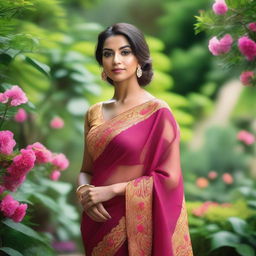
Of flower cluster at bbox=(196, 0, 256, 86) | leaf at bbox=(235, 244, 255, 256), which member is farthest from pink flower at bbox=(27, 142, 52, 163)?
leaf at bbox=(235, 244, 255, 256)

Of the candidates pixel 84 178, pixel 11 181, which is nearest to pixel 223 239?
pixel 84 178

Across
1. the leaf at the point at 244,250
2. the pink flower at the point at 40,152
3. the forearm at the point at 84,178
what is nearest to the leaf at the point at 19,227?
the pink flower at the point at 40,152

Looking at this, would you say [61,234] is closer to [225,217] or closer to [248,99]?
[225,217]

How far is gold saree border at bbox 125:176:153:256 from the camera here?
1.96 m

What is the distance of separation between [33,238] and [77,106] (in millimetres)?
1913

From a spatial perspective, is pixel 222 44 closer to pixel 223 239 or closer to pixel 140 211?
pixel 140 211

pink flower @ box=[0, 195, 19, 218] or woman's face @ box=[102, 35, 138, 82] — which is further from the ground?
woman's face @ box=[102, 35, 138, 82]

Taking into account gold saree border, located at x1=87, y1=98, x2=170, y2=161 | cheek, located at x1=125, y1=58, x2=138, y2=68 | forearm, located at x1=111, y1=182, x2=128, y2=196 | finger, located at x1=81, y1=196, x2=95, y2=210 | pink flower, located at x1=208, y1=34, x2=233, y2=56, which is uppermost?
pink flower, located at x1=208, y1=34, x2=233, y2=56

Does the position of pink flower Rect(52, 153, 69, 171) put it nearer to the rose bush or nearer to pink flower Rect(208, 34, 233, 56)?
the rose bush

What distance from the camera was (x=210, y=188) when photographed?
18.2 ft

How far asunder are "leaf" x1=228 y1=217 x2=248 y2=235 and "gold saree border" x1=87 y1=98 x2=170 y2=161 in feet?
4.38

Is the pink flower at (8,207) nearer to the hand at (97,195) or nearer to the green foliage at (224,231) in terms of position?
the hand at (97,195)

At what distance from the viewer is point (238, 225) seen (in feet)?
10.2

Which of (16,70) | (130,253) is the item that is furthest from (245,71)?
(16,70)
